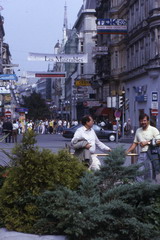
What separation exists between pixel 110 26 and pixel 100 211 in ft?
139

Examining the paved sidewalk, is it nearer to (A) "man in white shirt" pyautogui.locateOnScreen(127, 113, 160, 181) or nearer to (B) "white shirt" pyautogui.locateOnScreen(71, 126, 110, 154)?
(B) "white shirt" pyautogui.locateOnScreen(71, 126, 110, 154)

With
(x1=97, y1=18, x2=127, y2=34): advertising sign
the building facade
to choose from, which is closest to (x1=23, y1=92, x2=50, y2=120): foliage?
the building facade

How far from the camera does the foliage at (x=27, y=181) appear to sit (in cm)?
700

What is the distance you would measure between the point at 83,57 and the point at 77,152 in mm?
29171

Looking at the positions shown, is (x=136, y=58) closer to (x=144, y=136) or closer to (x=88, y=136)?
(x=144, y=136)

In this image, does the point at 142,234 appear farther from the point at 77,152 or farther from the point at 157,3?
the point at 157,3

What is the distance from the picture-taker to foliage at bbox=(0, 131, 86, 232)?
7.00 meters

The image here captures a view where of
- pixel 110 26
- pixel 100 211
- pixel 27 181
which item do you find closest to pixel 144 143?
pixel 27 181

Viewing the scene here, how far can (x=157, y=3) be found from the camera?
45.3m

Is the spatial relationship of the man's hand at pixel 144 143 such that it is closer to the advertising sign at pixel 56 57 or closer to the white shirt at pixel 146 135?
the white shirt at pixel 146 135

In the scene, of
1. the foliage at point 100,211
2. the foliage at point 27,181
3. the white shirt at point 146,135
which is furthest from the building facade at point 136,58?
the foliage at point 100,211

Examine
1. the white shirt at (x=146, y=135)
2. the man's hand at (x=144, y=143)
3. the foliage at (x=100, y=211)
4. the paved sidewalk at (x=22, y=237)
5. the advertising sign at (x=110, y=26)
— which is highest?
the advertising sign at (x=110, y=26)

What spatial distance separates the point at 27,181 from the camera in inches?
277

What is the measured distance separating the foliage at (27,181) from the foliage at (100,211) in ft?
0.47
